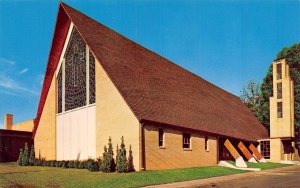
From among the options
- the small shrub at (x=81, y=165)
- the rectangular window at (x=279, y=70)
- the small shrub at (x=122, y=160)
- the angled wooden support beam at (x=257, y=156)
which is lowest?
the angled wooden support beam at (x=257, y=156)

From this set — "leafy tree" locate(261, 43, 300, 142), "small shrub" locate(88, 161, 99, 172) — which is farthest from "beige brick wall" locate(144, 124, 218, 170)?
"leafy tree" locate(261, 43, 300, 142)

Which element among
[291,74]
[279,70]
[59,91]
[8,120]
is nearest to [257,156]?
[279,70]

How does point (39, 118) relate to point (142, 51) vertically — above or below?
below

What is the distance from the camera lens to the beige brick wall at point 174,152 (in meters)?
22.4

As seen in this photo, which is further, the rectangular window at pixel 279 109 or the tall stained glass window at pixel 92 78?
the rectangular window at pixel 279 109

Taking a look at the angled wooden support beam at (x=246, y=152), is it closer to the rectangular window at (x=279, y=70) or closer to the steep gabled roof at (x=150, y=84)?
the steep gabled roof at (x=150, y=84)

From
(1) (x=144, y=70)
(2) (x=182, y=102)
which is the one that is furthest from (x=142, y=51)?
(2) (x=182, y=102)

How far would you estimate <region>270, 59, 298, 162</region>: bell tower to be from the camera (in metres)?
39.6

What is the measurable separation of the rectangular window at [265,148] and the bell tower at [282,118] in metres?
1.06

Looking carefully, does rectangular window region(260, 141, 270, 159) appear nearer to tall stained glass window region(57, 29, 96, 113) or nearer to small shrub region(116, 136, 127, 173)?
tall stained glass window region(57, 29, 96, 113)

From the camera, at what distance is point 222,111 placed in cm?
3881

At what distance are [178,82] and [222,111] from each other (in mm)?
7887

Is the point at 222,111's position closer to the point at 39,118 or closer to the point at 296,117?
the point at 296,117

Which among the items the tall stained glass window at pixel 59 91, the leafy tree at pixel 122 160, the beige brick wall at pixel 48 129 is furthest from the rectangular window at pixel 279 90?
the leafy tree at pixel 122 160
